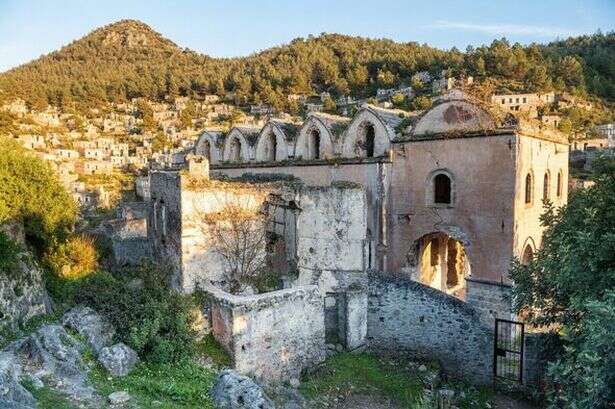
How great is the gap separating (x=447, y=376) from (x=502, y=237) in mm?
4403

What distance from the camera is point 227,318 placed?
1171 cm

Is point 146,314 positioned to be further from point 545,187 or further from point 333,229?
point 545,187

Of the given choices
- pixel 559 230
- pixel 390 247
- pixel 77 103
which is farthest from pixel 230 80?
pixel 559 230

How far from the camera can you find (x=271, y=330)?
12.1m

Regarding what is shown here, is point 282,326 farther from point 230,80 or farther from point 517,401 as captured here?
point 230,80

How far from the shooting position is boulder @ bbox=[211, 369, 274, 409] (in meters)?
8.95

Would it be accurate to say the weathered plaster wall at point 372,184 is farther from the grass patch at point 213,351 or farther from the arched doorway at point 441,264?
the grass patch at point 213,351

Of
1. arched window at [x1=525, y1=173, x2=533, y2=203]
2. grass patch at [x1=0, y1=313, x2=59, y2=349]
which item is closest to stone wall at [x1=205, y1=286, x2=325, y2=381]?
grass patch at [x1=0, y1=313, x2=59, y2=349]

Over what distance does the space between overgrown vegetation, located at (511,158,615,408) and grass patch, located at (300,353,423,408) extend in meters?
4.00

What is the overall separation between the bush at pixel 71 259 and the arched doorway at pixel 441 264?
12.2m

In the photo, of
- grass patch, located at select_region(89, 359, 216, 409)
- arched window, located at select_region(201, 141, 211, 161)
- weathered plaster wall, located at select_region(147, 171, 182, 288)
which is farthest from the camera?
arched window, located at select_region(201, 141, 211, 161)

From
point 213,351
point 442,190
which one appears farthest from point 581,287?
point 213,351

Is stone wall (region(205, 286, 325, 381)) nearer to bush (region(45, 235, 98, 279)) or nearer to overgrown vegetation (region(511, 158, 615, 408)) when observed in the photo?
overgrown vegetation (region(511, 158, 615, 408))

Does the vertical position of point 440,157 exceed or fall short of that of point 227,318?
it exceeds it
